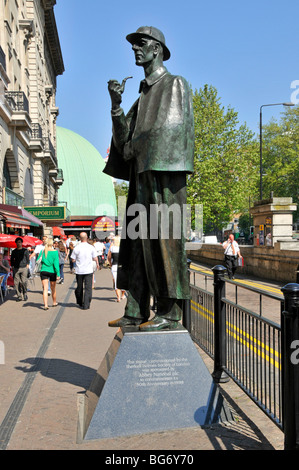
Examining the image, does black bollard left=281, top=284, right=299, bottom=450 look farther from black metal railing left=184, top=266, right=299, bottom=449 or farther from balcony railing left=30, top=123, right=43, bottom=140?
balcony railing left=30, top=123, right=43, bottom=140

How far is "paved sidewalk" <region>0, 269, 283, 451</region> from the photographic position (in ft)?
12.9

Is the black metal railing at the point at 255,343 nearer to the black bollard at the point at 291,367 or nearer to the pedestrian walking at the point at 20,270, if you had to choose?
the black bollard at the point at 291,367

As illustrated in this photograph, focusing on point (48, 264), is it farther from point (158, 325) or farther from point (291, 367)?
point (291, 367)

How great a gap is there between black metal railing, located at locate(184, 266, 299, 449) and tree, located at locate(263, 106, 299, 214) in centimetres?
5238

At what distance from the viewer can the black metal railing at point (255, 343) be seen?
140 inches

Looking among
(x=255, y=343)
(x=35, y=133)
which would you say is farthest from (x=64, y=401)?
(x=35, y=133)

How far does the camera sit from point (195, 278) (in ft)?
24.4

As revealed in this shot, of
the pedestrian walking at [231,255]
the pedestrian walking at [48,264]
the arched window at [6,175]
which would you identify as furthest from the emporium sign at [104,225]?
the pedestrian walking at [48,264]

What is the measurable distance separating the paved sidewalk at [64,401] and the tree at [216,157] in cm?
3178

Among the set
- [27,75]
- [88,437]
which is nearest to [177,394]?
[88,437]

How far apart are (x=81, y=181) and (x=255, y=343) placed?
9282 centimetres

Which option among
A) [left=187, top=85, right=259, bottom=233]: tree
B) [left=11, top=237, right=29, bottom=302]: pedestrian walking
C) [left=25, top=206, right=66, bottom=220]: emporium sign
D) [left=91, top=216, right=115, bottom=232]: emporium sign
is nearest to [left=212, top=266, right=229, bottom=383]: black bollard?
[left=11, top=237, right=29, bottom=302]: pedestrian walking
